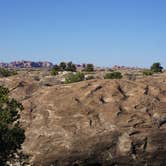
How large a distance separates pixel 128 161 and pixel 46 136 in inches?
231

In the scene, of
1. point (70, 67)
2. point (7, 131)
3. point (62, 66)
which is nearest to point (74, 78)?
point (7, 131)

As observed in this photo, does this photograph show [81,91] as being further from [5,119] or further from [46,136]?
[5,119]

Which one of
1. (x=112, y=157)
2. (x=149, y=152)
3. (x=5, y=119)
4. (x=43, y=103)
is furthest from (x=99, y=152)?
(x=5, y=119)

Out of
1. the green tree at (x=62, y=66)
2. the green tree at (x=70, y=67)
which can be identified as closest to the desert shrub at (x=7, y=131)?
the green tree at (x=70, y=67)

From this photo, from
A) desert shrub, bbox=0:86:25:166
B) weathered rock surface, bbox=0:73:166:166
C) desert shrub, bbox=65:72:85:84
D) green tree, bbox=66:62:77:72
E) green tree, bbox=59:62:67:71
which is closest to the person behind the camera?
desert shrub, bbox=0:86:25:166

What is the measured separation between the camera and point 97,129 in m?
29.3

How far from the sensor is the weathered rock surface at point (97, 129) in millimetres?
29078

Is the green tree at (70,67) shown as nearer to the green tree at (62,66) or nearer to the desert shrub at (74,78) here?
the green tree at (62,66)

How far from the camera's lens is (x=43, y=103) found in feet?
103

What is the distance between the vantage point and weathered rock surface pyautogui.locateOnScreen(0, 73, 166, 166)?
1145 inches

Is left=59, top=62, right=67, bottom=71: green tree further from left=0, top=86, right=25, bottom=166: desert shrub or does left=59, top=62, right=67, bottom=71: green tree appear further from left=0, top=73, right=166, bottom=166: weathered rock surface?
left=0, top=86, right=25, bottom=166: desert shrub

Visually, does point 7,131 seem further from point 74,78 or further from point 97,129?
point 74,78

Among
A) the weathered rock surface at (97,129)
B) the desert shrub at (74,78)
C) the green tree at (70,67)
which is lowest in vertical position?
the weathered rock surface at (97,129)

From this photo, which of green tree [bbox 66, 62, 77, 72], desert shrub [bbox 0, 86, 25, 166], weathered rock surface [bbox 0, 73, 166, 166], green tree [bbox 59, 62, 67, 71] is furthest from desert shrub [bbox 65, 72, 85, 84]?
green tree [bbox 59, 62, 67, 71]
